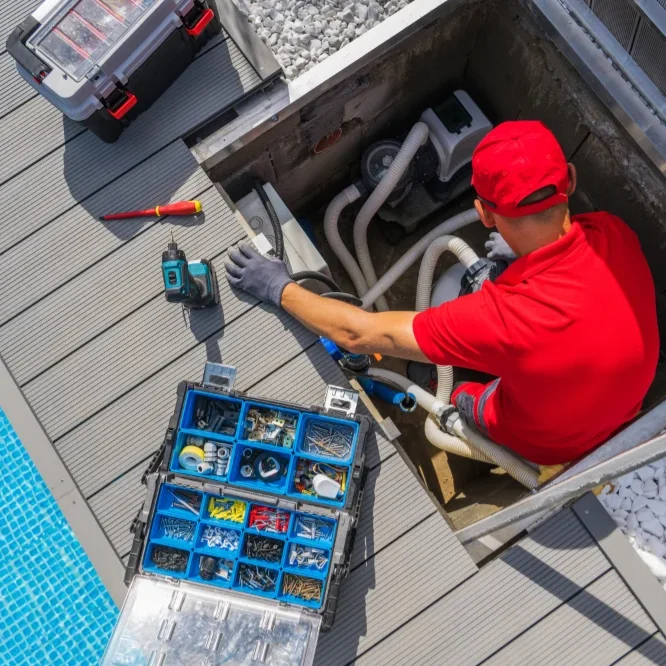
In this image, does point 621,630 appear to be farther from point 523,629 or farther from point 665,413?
point 665,413

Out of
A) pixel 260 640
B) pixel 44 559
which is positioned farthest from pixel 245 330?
pixel 44 559

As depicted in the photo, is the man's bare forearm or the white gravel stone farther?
the white gravel stone

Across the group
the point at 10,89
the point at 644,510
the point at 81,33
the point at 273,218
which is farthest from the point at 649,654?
the point at 10,89

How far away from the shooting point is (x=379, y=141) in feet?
11.0

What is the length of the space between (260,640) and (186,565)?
0.37 m

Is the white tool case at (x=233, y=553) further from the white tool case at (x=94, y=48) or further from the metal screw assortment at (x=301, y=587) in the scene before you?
the white tool case at (x=94, y=48)

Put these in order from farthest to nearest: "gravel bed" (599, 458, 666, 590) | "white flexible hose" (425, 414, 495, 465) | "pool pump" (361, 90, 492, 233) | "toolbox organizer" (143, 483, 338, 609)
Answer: "pool pump" (361, 90, 492, 233), "white flexible hose" (425, 414, 495, 465), "gravel bed" (599, 458, 666, 590), "toolbox organizer" (143, 483, 338, 609)

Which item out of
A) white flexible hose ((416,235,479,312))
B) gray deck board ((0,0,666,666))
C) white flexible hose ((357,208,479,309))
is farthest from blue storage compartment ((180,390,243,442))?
white flexible hose ((416,235,479,312))

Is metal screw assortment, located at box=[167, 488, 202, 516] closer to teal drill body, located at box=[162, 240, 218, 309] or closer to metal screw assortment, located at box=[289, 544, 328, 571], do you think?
metal screw assortment, located at box=[289, 544, 328, 571]

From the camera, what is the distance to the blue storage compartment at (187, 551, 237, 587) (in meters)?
2.04

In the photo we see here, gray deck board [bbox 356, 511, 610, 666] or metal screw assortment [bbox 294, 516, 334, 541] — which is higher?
metal screw assortment [bbox 294, 516, 334, 541]

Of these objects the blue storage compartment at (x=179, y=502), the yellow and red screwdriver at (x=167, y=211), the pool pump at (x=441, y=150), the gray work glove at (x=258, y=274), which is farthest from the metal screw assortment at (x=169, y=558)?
the pool pump at (x=441, y=150)

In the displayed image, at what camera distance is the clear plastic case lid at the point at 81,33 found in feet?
7.17

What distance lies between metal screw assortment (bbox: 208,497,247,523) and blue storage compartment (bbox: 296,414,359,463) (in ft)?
1.01
